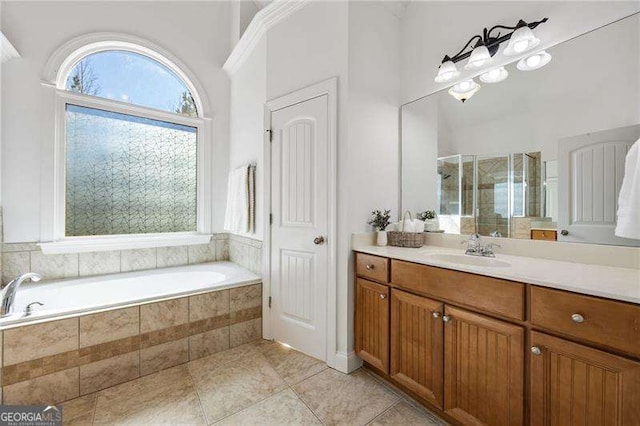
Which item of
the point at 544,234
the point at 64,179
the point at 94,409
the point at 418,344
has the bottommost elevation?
the point at 94,409

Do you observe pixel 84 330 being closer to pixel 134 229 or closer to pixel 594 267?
pixel 134 229

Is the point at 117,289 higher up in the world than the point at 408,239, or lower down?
lower down

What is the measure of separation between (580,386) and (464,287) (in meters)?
0.47

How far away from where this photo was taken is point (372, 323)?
5.71 feet

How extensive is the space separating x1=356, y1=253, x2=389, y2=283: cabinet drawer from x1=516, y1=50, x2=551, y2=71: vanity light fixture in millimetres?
1419

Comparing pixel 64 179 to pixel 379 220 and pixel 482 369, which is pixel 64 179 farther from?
pixel 482 369

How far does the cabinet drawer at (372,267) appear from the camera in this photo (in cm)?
165

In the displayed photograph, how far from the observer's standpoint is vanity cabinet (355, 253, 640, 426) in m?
0.87

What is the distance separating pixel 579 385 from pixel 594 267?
63cm

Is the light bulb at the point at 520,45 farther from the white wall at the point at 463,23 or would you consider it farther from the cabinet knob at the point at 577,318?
the cabinet knob at the point at 577,318

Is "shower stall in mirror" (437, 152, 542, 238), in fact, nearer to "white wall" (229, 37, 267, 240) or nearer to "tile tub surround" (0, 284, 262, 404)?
"white wall" (229, 37, 267, 240)

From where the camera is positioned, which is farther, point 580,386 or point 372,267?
point 372,267

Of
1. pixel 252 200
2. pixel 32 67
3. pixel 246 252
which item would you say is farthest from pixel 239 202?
pixel 32 67

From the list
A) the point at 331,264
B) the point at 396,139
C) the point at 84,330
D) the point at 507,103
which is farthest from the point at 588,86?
the point at 84,330
